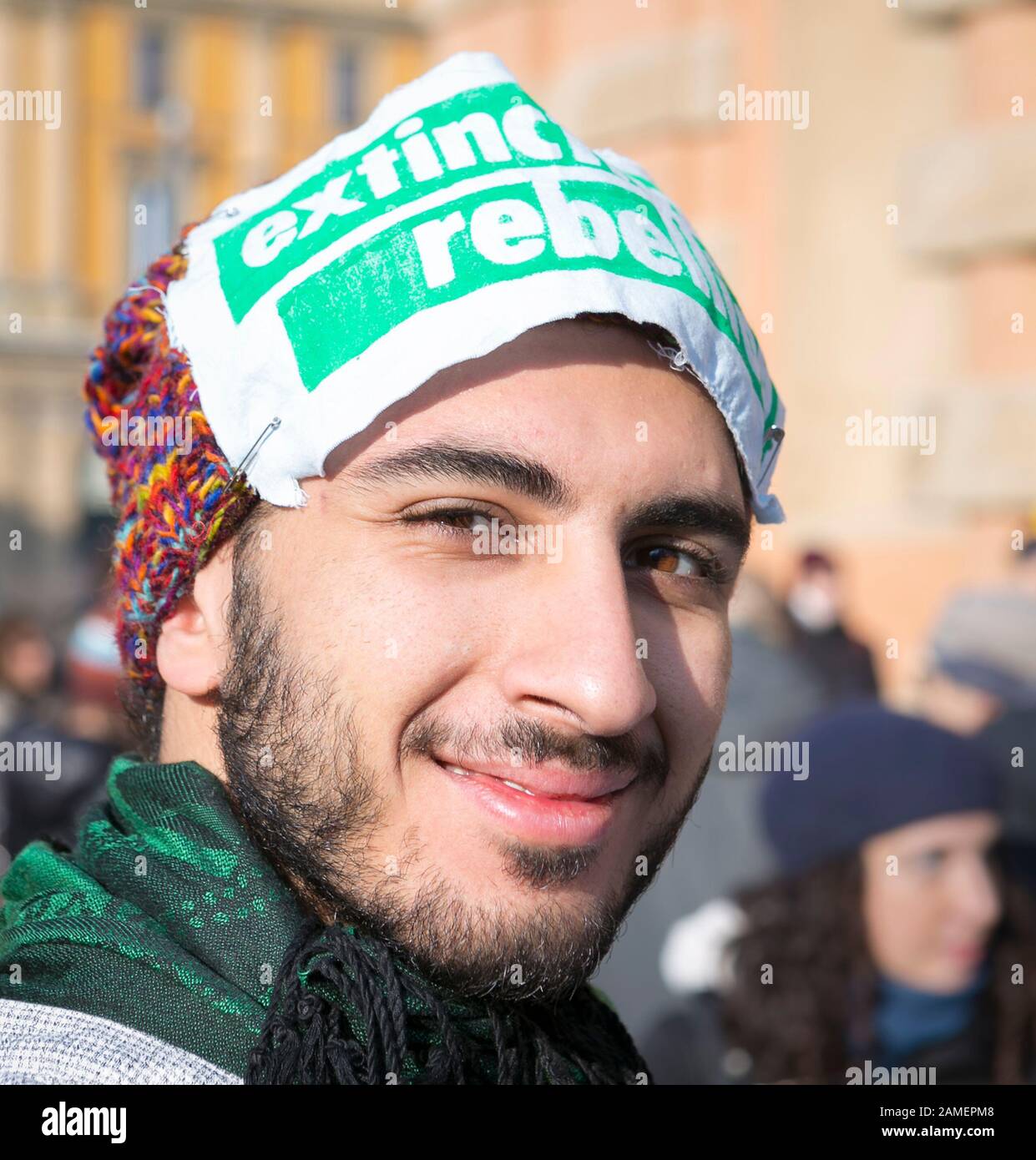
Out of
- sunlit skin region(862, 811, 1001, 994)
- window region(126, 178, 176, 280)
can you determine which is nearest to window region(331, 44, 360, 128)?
window region(126, 178, 176, 280)

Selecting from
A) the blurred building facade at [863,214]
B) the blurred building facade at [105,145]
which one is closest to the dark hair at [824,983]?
the blurred building facade at [863,214]

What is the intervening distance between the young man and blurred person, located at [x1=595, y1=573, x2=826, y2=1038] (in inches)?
64.4

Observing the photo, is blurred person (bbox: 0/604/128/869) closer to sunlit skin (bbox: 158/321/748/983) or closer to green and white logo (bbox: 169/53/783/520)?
green and white logo (bbox: 169/53/783/520)

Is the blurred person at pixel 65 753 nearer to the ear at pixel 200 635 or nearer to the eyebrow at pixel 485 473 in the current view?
the ear at pixel 200 635

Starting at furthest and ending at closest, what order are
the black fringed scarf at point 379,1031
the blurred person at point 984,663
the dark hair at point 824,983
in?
the blurred person at point 984,663 → the dark hair at point 824,983 → the black fringed scarf at point 379,1031

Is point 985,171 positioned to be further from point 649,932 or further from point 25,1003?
point 25,1003

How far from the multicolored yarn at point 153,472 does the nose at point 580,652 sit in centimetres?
42

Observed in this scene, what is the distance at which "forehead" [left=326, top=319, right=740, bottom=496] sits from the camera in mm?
1761

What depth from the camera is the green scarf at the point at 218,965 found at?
5.16ft

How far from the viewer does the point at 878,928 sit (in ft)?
11.8

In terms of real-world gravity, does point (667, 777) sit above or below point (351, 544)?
below

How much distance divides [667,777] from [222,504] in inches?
26.7

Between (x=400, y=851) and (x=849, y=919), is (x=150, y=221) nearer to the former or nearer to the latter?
(x=849, y=919)
